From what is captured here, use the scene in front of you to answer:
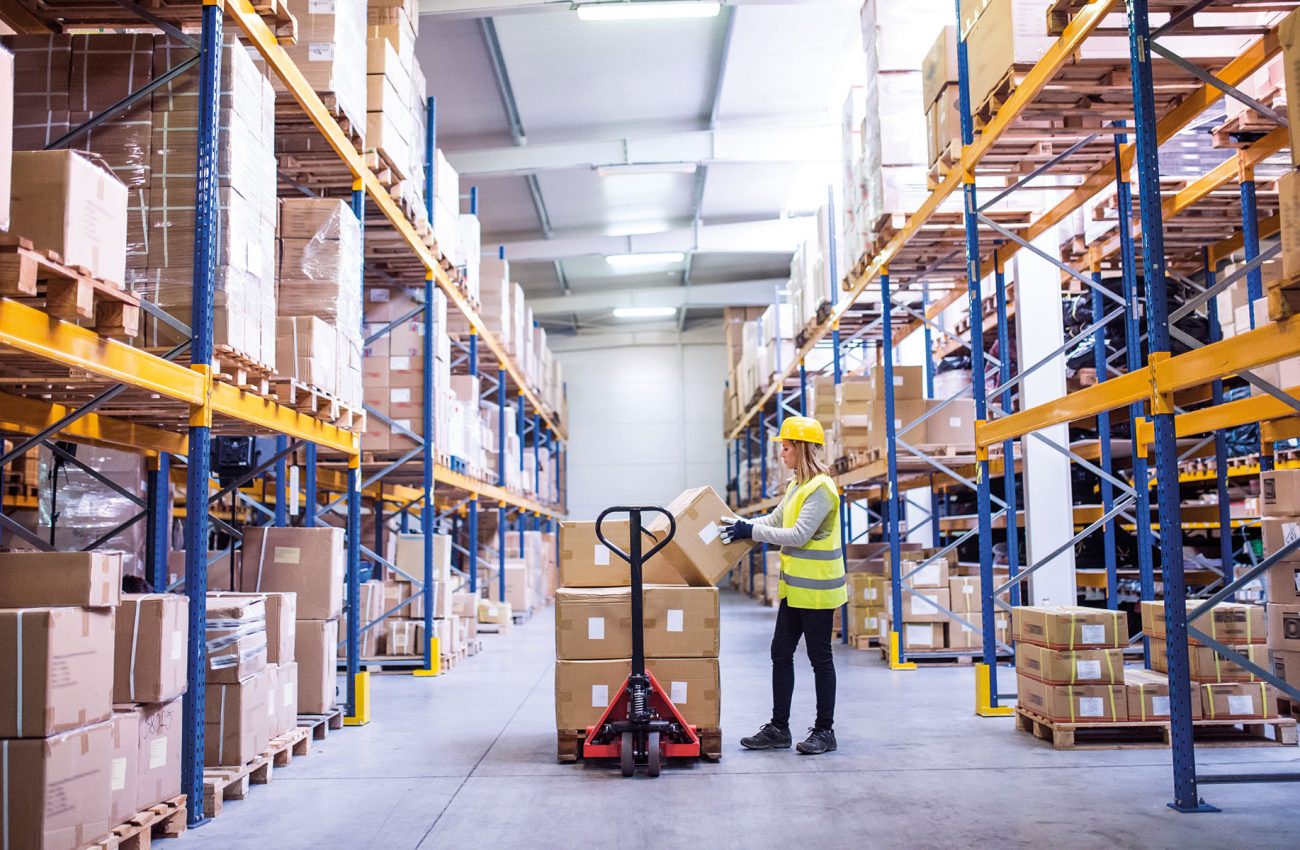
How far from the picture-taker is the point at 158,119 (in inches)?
200

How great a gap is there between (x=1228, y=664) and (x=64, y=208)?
20.2ft

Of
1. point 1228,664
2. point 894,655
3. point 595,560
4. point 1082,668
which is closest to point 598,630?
point 595,560

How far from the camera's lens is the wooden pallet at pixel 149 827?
4012mm

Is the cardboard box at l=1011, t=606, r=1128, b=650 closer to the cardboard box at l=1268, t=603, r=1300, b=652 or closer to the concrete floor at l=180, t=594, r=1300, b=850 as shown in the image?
the concrete floor at l=180, t=594, r=1300, b=850

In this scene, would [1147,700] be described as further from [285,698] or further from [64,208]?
[64,208]

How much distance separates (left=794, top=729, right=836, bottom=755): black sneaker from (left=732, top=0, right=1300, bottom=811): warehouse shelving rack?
1.35 meters

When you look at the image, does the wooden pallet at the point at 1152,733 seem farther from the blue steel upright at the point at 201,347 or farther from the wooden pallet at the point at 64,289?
the wooden pallet at the point at 64,289

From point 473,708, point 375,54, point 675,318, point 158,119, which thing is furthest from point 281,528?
point 675,318

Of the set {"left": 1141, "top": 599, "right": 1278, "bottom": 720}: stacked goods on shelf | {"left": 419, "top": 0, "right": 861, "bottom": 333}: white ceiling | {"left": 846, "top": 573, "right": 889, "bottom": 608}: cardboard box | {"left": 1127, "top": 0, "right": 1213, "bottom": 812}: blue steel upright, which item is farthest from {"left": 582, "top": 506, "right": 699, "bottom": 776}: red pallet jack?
{"left": 419, "top": 0, "right": 861, "bottom": 333}: white ceiling

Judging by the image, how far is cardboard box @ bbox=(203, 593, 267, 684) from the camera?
17.6 ft

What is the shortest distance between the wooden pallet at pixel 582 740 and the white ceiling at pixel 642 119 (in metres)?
7.89

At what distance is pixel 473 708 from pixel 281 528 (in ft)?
6.61

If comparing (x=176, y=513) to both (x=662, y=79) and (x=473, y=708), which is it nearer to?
(x=473, y=708)

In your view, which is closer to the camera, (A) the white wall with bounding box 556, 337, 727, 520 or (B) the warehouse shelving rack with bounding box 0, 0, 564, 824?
(B) the warehouse shelving rack with bounding box 0, 0, 564, 824
